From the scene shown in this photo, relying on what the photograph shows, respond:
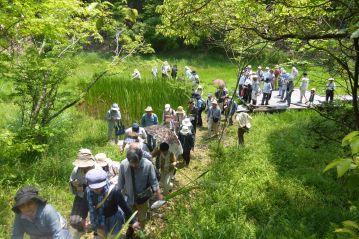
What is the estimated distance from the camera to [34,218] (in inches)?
122

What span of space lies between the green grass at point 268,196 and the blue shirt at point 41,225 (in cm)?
124

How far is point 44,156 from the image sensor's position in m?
7.55

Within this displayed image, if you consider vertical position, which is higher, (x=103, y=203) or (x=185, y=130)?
(x=185, y=130)

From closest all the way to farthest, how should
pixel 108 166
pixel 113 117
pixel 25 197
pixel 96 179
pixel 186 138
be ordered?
1. pixel 25 197
2. pixel 96 179
3. pixel 108 166
4. pixel 186 138
5. pixel 113 117

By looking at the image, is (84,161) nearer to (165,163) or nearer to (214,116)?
(165,163)

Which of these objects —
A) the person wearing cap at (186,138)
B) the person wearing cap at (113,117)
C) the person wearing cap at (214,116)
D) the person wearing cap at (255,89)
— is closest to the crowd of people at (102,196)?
the person wearing cap at (186,138)

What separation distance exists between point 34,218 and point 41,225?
9 centimetres

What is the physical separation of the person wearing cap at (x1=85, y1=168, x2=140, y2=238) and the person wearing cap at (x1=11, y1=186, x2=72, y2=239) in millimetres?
466

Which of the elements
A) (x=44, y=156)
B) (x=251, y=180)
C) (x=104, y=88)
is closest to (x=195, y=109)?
(x=104, y=88)

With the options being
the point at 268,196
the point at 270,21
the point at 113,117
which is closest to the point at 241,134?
the point at 268,196

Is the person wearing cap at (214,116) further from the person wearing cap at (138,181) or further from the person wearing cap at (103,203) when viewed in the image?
the person wearing cap at (103,203)

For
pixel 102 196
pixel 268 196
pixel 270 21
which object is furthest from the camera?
pixel 268 196

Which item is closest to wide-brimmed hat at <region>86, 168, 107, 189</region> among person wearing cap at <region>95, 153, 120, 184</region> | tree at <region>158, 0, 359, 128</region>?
person wearing cap at <region>95, 153, 120, 184</region>

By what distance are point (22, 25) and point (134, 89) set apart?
6326mm
